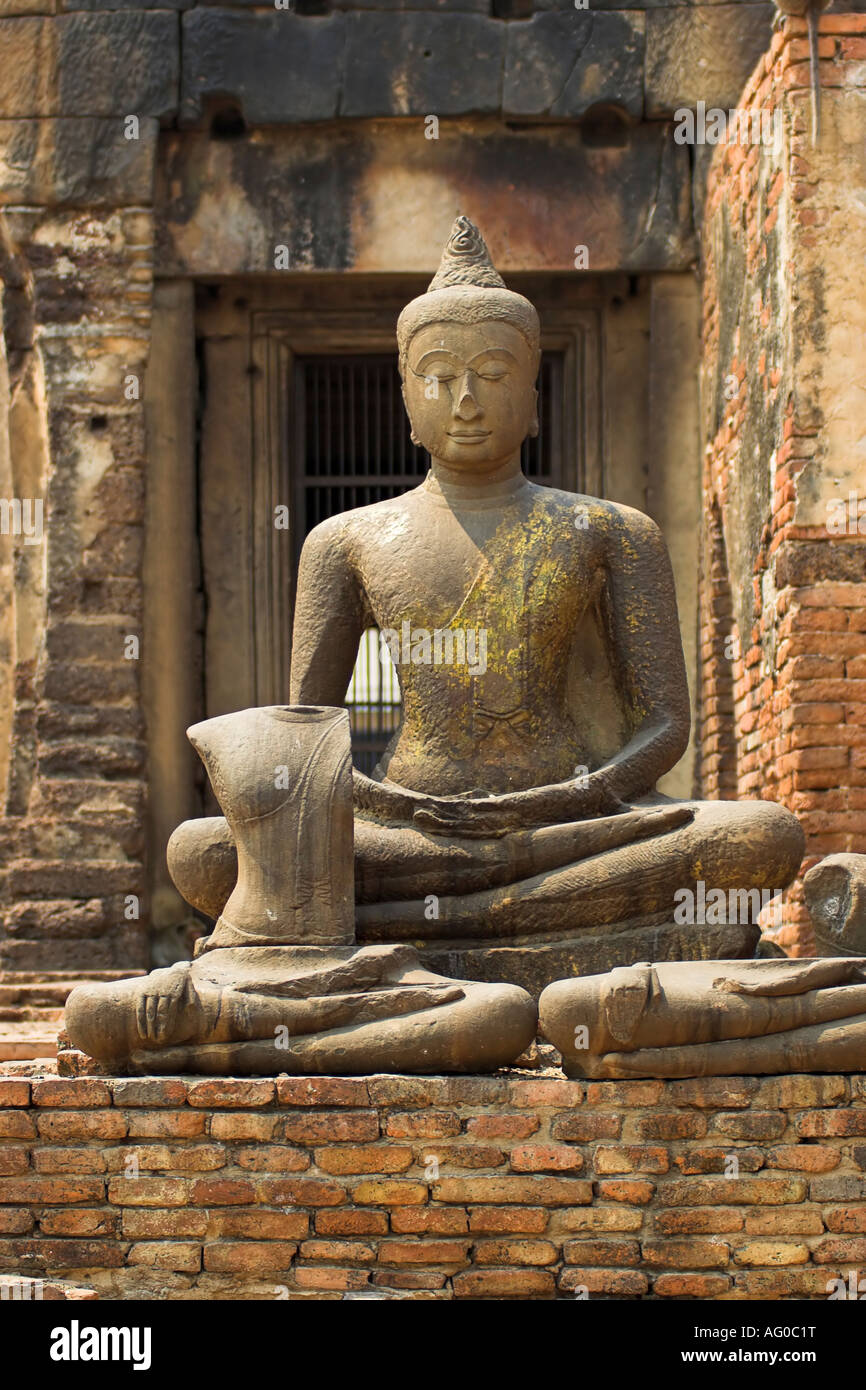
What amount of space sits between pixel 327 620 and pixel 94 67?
15.8 feet

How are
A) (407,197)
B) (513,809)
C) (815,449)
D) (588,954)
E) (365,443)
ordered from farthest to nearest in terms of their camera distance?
(365,443), (407,197), (815,449), (513,809), (588,954)

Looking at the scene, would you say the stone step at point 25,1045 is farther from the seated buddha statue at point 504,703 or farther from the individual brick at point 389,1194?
the individual brick at point 389,1194

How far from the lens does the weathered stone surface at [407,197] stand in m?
9.45

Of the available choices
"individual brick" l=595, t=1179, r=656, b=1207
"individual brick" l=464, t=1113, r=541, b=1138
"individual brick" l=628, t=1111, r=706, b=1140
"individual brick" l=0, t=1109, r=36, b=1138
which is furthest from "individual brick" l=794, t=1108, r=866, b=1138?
"individual brick" l=0, t=1109, r=36, b=1138

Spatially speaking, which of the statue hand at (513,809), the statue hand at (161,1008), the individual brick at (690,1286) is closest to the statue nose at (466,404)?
the statue hand at (513,809)

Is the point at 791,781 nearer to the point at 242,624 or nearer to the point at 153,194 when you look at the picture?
the point at 242,624

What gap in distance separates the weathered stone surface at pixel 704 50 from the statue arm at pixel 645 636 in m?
4.41

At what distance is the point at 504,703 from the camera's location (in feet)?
17.6

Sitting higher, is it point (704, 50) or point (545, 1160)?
point (704, 50)

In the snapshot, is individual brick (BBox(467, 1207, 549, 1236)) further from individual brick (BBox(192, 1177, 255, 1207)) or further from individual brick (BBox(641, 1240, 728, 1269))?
individual brick (BBox(192, 1177, 255, 1207))

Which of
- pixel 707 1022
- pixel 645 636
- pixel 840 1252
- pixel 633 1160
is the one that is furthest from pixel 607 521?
pixel 840 1252

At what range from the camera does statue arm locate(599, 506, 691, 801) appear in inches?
215

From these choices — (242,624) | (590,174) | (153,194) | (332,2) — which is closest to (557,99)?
(590,174)

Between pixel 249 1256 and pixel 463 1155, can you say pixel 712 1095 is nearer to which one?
pixel 463 1155
